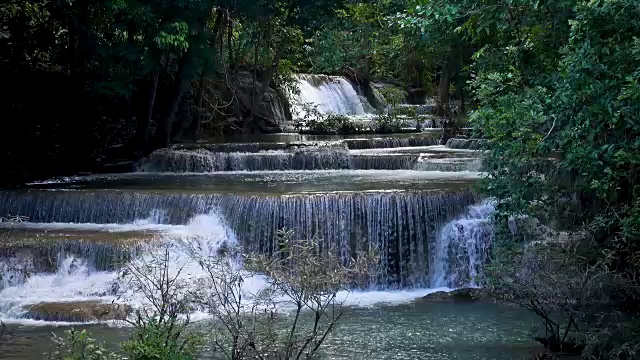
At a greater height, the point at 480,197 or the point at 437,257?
the point at 480,197

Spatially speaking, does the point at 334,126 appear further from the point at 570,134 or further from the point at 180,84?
the point at 570,134

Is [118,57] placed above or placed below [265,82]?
above

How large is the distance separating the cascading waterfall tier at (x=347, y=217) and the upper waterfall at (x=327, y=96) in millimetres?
13598

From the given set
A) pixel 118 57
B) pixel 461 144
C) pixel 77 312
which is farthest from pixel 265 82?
pixel 77 312

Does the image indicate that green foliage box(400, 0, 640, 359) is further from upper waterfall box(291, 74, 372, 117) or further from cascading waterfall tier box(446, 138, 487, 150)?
upper waterfall box(291, 74, 372, 117)

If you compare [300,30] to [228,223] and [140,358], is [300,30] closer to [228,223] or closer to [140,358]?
[228,223]

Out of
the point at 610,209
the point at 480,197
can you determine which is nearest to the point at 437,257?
the point at 480,197

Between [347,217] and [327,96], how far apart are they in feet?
51.9

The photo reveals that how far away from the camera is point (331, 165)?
17328 mm

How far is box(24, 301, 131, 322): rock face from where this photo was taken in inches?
372

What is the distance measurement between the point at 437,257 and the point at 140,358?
6908mm

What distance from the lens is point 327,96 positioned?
27609mm

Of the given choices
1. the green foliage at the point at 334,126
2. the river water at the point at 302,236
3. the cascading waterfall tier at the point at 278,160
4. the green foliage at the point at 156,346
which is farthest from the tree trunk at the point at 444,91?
the green foliage at the point at 156,346

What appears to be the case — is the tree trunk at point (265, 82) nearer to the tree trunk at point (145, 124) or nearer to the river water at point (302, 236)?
the tree trunk at point (145, 124)
